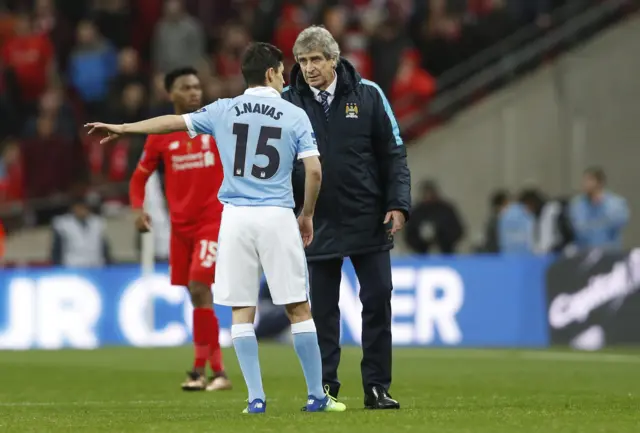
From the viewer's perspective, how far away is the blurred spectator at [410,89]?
76.9 feet

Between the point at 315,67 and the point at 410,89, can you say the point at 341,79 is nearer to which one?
the point at 315,67

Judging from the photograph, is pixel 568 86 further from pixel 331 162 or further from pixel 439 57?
pixel 331 162

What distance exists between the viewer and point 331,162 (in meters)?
10.5

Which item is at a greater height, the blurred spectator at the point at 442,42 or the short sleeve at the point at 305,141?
the blurred spectator at the point at 442,42

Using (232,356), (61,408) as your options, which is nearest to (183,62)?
(232,356)

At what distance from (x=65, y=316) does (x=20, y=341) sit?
706 mm

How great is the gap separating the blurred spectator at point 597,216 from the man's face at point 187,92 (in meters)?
8.44

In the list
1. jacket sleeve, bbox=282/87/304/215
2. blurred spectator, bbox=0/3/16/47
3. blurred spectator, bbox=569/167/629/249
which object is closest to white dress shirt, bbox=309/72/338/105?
jacket sleeve, bbox=282/87/304/215

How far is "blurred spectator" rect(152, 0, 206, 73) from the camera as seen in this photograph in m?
25.1

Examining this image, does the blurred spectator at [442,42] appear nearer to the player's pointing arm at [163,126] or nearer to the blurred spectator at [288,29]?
the blurred spectator at [288,29]

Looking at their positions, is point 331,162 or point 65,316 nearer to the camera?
point 331,162

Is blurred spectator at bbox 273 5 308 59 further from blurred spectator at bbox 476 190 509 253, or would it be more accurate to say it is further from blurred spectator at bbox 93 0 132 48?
blurred spectator at bbox 476 190 509 253

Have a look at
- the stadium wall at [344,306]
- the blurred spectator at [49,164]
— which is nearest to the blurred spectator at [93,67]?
the blurred spectator at [49,164]

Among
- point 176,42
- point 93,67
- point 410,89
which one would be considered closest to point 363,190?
point 410,89
